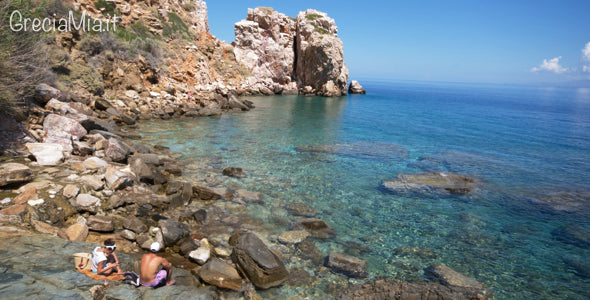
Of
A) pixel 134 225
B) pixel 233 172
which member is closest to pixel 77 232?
pixel 134 225

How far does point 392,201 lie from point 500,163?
1338 centimetres

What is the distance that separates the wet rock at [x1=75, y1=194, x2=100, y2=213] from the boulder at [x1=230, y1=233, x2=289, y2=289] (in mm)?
5157

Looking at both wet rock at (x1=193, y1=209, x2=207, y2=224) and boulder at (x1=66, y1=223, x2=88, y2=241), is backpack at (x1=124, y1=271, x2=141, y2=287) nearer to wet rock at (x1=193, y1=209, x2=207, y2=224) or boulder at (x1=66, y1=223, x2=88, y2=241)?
boulder at (x1=66, y1=223, x2=88, y2=241)

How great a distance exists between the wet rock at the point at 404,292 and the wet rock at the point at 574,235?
621 centimetres

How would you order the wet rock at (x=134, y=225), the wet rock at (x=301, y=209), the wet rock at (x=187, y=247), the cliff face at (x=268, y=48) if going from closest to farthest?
the wet rock at (x=187, y=247)
the wet rock at (x=134, y=225)
the wet rock at (x=301, y=209)
the cliff face at (x=268, y=48)

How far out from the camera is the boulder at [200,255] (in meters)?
8.89

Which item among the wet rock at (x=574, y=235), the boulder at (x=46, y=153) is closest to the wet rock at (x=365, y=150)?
the wet rock at (x=574, y=235)

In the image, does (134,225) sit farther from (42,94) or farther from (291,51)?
(291,51)

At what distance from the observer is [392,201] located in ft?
48.1

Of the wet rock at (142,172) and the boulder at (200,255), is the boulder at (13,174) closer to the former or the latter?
the wet rock at (142,172)

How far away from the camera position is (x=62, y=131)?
587 inches

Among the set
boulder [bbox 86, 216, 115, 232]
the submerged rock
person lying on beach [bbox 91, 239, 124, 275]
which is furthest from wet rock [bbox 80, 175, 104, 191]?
the submerged rock

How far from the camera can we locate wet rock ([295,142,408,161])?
2299 cm

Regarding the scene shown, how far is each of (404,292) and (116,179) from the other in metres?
10.8
